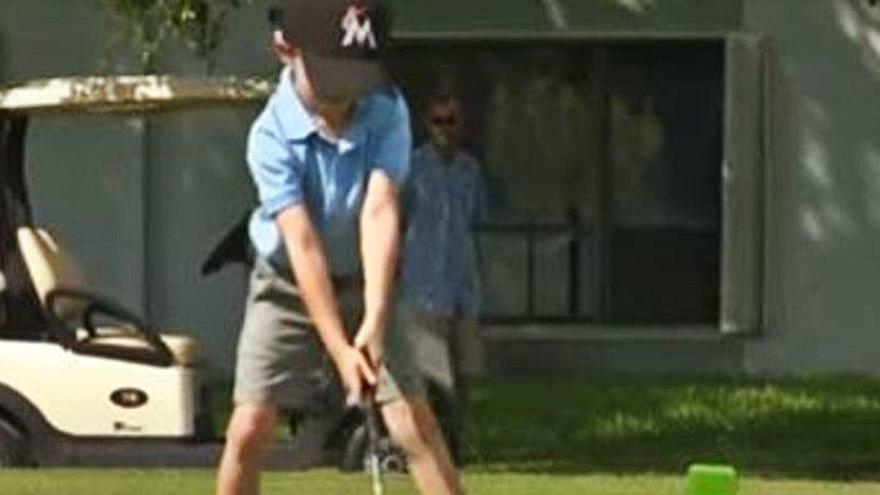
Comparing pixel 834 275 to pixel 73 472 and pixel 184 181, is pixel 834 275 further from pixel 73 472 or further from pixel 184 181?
pixel 73 472

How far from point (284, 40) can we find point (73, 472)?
20.4ft

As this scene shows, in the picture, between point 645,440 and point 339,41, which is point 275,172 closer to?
point 339,41

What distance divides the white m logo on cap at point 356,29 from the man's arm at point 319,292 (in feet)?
1.73

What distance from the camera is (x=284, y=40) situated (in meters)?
11.0

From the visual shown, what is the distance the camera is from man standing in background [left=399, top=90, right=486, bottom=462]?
678 inches

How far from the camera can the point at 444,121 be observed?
17.8 meters

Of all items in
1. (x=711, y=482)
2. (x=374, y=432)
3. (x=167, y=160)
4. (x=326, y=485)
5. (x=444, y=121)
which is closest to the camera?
(x=711, y=482)

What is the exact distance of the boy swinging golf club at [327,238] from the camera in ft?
35.6

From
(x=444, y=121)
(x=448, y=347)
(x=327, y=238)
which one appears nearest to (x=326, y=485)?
(x=448, y=347)

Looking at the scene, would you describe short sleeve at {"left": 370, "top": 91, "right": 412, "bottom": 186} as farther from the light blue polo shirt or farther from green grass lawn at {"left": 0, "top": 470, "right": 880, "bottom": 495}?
green grass lawn at {"left": 0, "top": 470, "right": 880, "bottom": 495}

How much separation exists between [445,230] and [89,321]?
1.73 meters

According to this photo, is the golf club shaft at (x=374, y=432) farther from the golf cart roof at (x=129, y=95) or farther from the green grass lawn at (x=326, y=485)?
the golf cart roof at (x=129, y=95)

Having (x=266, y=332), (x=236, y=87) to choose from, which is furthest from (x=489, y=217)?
(x=266, y=332)

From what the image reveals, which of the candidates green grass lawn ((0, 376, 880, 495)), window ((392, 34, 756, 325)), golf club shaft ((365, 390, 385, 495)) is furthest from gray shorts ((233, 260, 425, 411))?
window ((392, 34, 756, 325))
